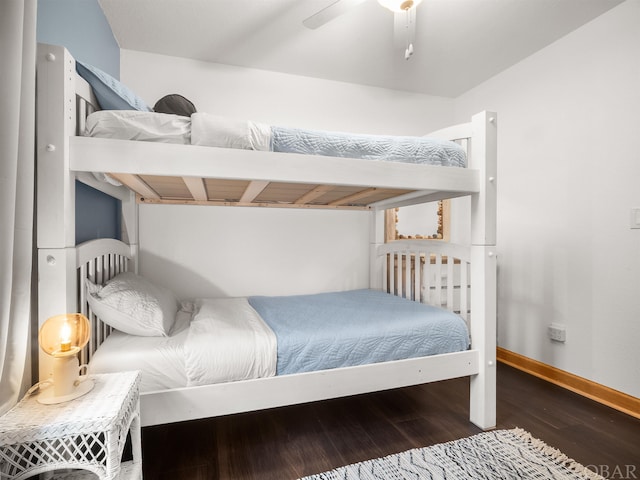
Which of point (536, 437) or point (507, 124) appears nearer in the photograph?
point (536, 437)

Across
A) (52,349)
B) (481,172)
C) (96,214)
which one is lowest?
(52,349)

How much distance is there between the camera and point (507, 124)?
96.6 inches

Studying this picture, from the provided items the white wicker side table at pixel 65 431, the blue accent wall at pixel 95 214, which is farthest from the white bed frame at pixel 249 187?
the white wicker side table at pixel 65 431

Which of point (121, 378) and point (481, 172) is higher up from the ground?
point (481, 172)

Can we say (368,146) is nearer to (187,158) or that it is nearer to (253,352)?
(187,158)

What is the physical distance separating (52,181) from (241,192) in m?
1.03

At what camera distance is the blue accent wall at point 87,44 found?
1290 millimetres

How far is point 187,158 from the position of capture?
3.73ft

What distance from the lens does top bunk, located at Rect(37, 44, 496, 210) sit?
1012 millimetres

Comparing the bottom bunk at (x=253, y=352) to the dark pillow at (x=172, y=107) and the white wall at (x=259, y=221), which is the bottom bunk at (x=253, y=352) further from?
the dark pillow at (x=172, y=107)

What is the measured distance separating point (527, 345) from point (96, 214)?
112 inches

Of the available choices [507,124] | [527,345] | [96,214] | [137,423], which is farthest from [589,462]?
[96,214]

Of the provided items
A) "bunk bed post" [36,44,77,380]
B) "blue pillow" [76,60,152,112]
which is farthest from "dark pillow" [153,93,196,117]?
"bunk bed post" [36,44,77,380]

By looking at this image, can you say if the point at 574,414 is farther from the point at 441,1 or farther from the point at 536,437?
the point at 441,1
